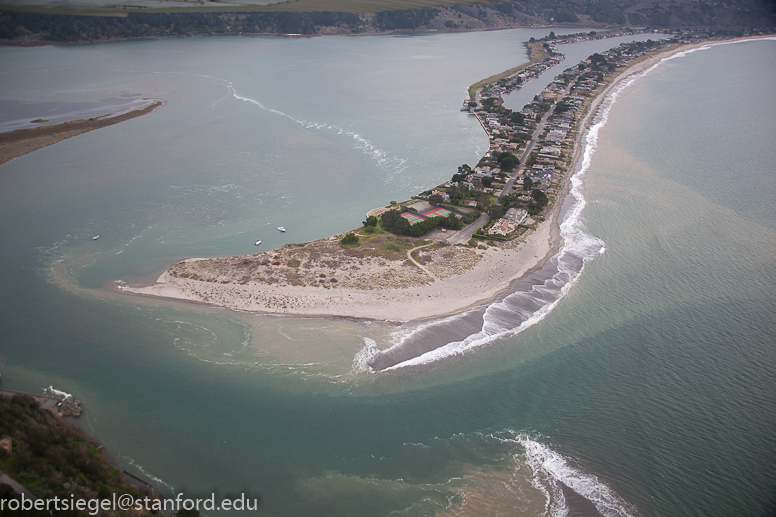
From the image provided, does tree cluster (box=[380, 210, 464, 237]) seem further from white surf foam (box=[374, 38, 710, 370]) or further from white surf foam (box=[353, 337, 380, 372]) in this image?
white surf foam (box=[353, 337, 380, 372])

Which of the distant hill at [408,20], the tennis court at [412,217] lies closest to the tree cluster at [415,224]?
the tennis court at [412,217]

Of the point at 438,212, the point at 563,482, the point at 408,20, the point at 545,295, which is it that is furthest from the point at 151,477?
the point at 408,20

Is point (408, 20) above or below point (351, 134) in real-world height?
above

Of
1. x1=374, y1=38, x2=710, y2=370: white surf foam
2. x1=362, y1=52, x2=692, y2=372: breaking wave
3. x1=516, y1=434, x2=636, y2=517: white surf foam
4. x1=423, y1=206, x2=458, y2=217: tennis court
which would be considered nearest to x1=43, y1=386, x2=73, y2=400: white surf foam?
x1=362, y1=52, x2=692, y2=372: breaking wave

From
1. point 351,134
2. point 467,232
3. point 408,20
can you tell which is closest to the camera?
point 467,232

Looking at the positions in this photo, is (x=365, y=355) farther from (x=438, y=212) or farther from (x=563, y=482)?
(x=438, y=212)
